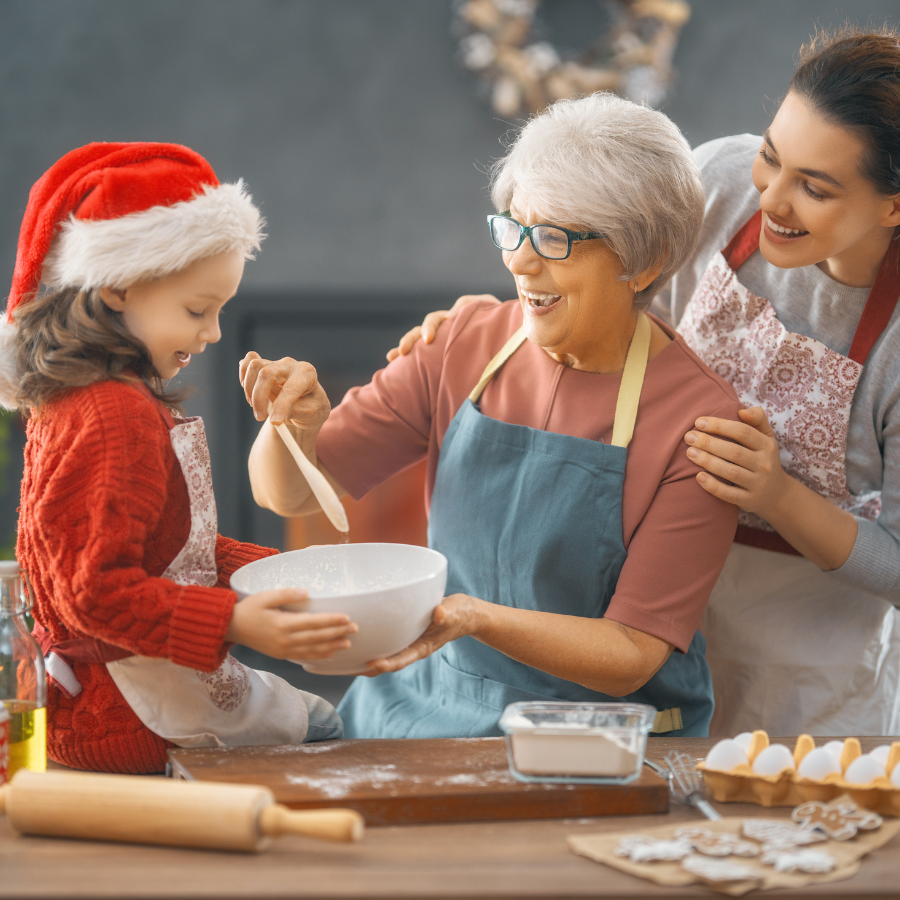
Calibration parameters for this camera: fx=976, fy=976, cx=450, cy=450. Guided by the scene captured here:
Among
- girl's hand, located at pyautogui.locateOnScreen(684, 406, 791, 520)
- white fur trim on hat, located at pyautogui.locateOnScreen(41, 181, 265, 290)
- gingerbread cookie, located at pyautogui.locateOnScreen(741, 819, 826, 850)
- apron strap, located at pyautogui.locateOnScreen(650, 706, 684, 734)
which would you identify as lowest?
apron strap, located at pyautogui.locateOnScreen(650, 706, 684, 734)

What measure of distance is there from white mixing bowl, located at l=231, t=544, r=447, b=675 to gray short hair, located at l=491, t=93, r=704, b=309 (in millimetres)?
472

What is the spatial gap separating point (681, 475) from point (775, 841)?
1.68ft

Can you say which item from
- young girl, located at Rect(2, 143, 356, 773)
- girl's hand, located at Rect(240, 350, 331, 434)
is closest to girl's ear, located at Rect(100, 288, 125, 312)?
young girl, located at Rect(2, 143, 356, 773)

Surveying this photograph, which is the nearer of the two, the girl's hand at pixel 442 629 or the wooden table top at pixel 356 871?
the wooden table top at pixel 356 871

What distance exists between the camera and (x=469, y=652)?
1384 millimetres

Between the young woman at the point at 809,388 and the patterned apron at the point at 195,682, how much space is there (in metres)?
0.57

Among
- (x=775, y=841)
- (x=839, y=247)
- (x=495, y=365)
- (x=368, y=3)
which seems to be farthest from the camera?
(x=368, y=3)

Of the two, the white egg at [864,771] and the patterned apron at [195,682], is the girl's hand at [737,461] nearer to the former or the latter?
the white egg at [864,771]

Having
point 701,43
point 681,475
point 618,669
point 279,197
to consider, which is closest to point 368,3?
point 279,197

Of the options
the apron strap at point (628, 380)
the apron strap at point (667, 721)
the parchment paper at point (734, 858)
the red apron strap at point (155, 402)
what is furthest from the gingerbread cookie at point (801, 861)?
the red apron strap at point (155, 402)

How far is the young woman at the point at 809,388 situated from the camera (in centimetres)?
127

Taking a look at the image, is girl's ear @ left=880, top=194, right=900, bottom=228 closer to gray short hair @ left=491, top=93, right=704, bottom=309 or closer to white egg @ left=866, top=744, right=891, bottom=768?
gray short hair @ left=491, top=93, right=704, bottom=309

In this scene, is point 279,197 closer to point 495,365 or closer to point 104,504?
point 495,365

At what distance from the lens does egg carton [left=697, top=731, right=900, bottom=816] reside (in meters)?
0.96
